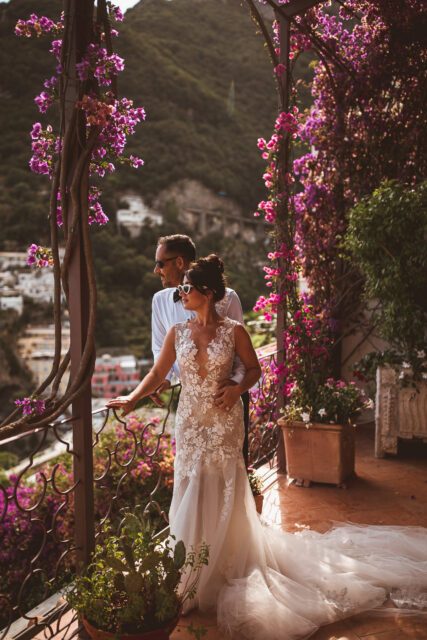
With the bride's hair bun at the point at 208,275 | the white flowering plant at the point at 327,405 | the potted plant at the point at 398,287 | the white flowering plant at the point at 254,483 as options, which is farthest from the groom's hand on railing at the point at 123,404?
the potted plant at the point at 398,287

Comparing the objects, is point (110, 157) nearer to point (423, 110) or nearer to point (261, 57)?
point (423, 110)

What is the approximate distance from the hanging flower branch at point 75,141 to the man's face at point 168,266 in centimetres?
70

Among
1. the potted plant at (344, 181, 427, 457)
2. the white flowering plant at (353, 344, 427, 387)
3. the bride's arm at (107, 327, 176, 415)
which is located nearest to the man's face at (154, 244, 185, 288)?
the bride's arm at (107, 327, 176, 415)

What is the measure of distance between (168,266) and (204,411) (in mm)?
813

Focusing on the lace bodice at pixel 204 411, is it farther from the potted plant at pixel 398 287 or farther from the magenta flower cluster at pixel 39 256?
the potted plant at pixel 398 287

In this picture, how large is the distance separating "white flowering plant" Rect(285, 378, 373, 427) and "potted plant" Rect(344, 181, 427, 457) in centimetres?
45

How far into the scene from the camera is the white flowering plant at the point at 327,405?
14.2 ft

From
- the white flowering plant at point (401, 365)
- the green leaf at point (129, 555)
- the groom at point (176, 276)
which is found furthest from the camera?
the white flowering plant at point (401, 365)

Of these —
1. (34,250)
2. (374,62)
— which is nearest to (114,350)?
(374,62)

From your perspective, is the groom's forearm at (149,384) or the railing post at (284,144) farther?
the railing post at (284,144)

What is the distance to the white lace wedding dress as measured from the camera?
257 cm

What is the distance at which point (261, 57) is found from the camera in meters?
30.7

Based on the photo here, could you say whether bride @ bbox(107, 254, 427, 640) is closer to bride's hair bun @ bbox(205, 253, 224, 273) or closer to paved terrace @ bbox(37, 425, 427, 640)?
bride's hair bun @ bbox(205, 253, 224, 273)

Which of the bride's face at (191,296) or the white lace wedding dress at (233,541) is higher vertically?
the bride's face at (191,296)
